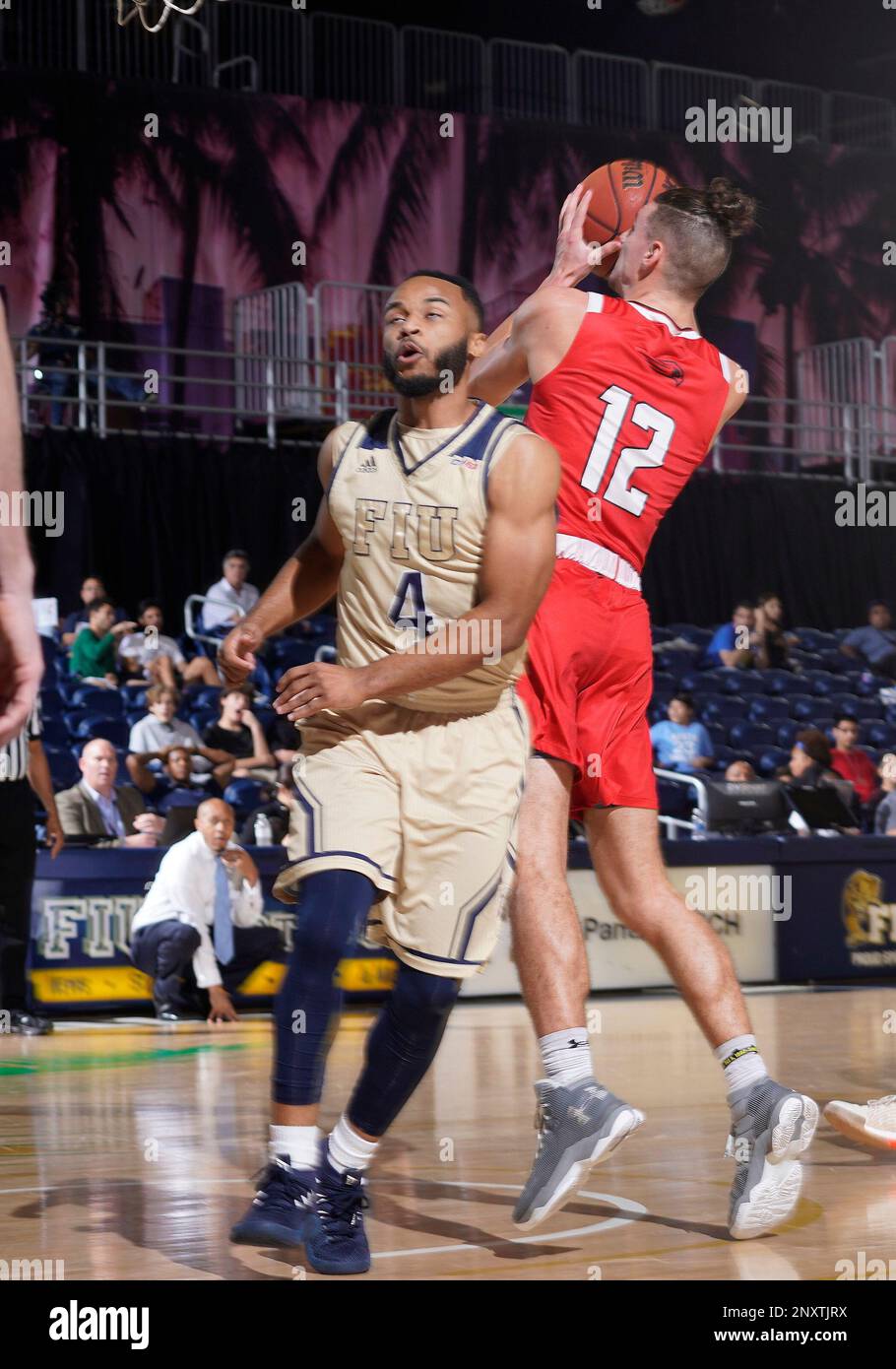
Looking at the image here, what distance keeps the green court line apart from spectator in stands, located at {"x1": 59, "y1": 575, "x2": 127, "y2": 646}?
17.9 feet

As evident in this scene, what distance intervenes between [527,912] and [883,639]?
564 inches

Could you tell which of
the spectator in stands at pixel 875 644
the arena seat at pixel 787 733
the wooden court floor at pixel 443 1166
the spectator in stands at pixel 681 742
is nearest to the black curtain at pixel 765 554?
the spectator in stands at pixel 875 644

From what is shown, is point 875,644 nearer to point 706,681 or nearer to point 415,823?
point 706,681

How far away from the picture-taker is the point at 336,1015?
366cm

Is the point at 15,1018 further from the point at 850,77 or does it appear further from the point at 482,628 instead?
the point at 850,77

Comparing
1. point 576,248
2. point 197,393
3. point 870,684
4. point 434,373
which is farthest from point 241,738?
point 434,373

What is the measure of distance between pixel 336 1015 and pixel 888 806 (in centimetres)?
955

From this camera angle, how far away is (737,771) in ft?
42.8

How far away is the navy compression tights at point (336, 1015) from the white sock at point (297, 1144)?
69mm

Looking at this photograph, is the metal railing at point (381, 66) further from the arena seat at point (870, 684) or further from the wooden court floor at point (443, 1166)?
the wooden court floor at point (443, 1166)

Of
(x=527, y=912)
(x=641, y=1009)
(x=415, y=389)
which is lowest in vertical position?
(x=641, y=1009)

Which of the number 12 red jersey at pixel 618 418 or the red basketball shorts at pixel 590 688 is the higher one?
the number 12 red jersey at pixel 618 418

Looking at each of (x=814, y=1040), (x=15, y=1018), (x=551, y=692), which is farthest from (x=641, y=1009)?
(x=551, y=692)

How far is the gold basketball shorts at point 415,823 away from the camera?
12.0 ft
